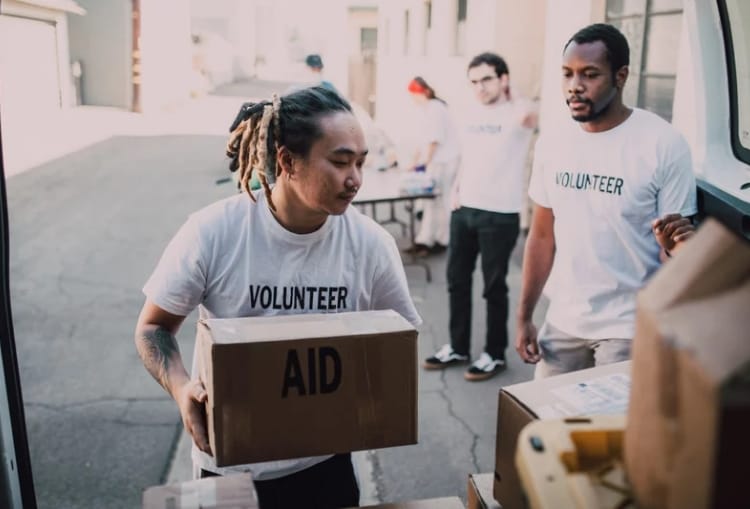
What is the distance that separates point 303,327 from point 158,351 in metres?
0.52

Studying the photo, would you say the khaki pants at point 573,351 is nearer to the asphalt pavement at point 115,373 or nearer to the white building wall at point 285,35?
the asphalt pavement at point 115,373

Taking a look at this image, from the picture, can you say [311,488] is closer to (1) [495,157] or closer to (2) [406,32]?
(1) [495,157]

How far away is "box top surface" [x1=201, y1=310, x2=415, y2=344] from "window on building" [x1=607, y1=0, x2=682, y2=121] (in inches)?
163

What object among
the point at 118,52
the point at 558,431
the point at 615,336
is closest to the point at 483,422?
the point at 615,336

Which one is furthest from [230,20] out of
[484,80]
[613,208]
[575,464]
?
[575,464]

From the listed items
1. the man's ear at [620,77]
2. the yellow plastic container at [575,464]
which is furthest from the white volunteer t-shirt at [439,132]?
the yellow plastic container at [575,464]

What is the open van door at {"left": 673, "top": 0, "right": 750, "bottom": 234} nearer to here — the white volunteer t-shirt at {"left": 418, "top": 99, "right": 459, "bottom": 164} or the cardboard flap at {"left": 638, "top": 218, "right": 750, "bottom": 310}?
the cardboard flap at {"left": 638, "top": 218, "right": 750, "bottom": 310}

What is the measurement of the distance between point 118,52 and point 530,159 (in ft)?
65.0

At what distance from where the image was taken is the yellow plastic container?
1.00 m

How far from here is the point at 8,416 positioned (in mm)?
1618

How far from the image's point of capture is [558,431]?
112cm

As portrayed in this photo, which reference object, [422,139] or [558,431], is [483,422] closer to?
[558,431]

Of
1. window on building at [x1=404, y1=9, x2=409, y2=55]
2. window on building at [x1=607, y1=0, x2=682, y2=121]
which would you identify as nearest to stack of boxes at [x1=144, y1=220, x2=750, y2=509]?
window on building at [x1=607, y1=0, x2=682, y2=121]

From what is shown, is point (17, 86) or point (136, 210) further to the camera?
point (17, 86)
